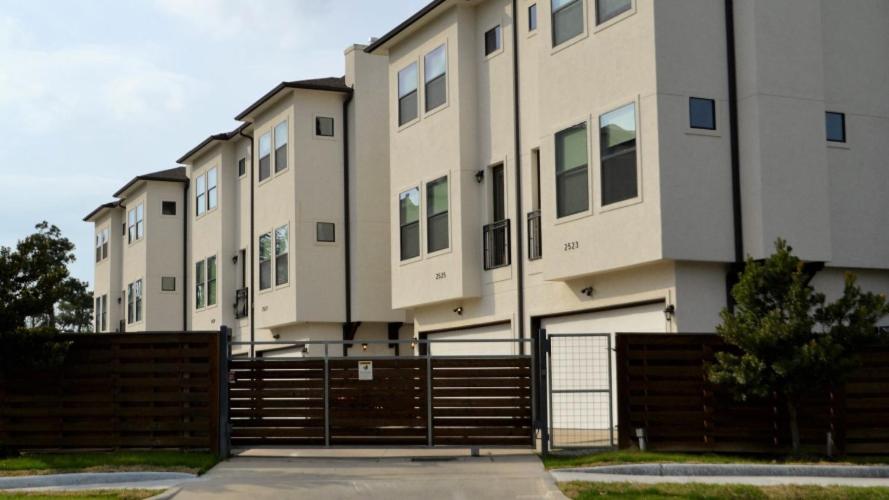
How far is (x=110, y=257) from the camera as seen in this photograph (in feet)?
169

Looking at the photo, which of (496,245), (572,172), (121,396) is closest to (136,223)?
(496,245)

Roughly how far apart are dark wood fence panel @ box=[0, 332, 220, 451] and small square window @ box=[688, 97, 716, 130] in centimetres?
831

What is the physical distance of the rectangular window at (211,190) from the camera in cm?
3974

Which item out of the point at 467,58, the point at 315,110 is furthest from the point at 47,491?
the point at 315,110

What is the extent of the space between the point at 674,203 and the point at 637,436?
3929 millimetres

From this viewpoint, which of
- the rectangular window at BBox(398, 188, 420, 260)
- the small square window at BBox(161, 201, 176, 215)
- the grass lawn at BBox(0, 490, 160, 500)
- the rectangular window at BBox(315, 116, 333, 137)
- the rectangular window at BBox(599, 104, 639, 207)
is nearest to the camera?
the grass lawn at BBox(0, 490, 160, 500)

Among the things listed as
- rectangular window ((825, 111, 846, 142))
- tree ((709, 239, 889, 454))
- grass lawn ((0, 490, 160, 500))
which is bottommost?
Result: grass lawn ((0, 490, 160, 500))

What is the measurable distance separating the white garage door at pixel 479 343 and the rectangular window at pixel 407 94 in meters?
5.05

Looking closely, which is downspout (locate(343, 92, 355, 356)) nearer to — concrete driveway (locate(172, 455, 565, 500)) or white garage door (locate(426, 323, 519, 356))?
white garage door (locate(426, 323, 519, 356))

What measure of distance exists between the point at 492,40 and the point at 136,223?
2546 centimetres

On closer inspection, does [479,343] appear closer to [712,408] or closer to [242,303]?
[712,408]

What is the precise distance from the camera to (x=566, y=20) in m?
21.8

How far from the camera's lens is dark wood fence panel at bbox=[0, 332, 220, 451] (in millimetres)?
18125

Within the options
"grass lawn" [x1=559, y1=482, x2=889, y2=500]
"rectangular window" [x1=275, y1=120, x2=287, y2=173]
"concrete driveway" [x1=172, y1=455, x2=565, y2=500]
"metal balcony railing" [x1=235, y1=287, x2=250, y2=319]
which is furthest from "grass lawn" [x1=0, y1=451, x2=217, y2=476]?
"metal balcony railing" [x1=235, y1=287, x2=250, y2=319]
